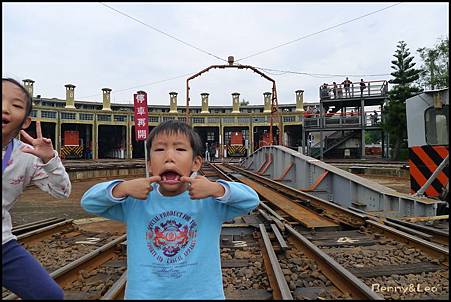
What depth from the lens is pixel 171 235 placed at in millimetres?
1518

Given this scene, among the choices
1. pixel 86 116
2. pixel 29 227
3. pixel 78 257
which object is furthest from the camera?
pixel 86 116

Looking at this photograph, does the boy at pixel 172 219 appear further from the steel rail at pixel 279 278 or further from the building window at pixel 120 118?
the building window at pixel 120 118

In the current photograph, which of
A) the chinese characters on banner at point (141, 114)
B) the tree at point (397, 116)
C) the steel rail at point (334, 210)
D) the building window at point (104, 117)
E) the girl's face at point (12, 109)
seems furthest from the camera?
the building window at point (104, 117)

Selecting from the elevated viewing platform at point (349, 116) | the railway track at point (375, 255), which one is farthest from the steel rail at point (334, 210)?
the elevated viewing platform at point (349, 116)

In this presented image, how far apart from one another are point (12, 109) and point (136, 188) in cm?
55

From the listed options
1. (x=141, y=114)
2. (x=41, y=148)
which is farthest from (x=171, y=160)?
(x=141, y=114)

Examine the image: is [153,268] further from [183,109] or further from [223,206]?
[183,109]

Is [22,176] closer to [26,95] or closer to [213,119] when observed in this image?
[26,95]

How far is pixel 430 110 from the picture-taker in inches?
252

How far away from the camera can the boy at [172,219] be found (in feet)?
4.75

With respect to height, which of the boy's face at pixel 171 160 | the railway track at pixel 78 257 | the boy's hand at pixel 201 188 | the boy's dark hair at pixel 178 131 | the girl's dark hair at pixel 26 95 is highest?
the girl's dark hair at pixel 26 95

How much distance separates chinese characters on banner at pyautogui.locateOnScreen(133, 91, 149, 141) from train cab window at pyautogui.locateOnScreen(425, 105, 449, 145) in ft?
20.2

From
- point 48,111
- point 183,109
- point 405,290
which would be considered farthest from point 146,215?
point 183,109

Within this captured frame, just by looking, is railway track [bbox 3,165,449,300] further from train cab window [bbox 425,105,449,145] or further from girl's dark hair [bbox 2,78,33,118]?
train cab window [bbox 425,105,449,145]
